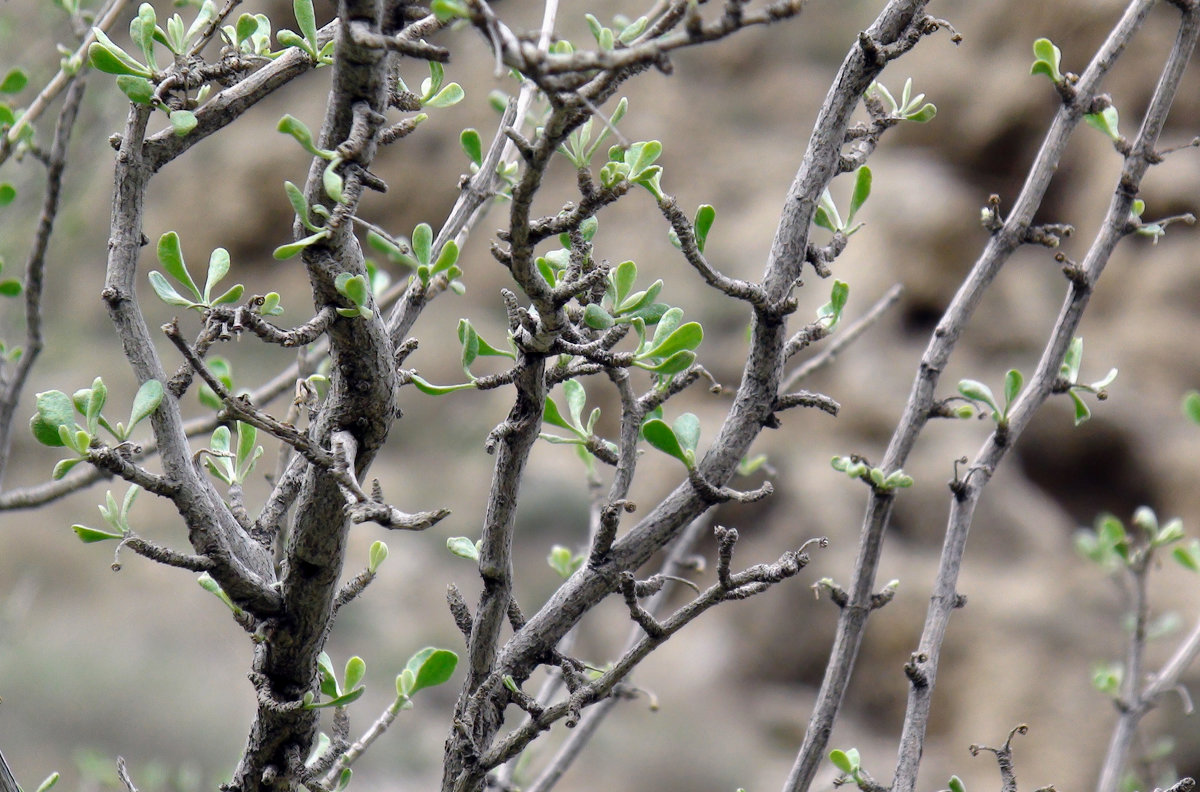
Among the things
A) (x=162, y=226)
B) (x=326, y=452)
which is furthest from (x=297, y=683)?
(x=162, y=226)

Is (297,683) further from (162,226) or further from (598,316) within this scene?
(162,226)

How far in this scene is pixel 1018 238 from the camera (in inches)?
35.9

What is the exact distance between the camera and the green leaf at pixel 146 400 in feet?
2.06

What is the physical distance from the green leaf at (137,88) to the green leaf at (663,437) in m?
0.42

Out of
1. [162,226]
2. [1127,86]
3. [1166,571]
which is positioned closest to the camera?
[1166,571]

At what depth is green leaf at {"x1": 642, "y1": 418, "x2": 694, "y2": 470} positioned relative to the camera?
710 mm

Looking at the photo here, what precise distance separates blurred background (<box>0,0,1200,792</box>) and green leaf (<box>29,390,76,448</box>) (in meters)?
3.10

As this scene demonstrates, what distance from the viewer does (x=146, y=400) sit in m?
0.64

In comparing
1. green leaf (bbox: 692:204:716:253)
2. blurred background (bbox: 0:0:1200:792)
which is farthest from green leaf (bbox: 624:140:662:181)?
blurred background (bbox: 0:0:1200:792)

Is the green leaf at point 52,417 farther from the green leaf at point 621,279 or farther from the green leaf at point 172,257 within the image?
the green leaf at point 621,279

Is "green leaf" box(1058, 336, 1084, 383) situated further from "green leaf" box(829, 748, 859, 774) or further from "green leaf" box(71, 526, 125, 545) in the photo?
"green leaf" box(71, 526, 125, 545)

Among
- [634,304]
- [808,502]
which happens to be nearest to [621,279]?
[634,304]

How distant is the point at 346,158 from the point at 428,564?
4.99 metres

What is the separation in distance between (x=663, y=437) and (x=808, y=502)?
12.2 feet
